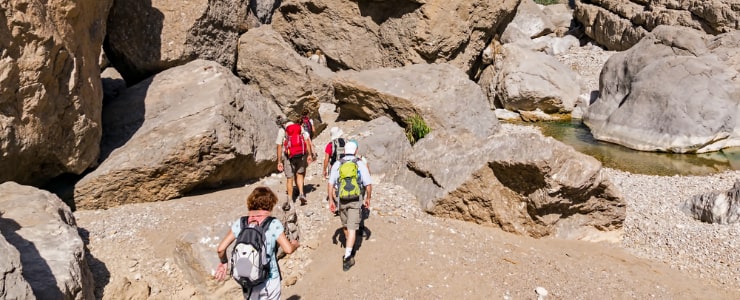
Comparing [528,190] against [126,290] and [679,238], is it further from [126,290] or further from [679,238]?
[126,290]

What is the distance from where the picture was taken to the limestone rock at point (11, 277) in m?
4.25

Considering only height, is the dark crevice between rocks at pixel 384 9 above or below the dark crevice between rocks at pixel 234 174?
above

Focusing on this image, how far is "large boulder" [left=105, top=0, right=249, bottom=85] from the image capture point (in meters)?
12.0

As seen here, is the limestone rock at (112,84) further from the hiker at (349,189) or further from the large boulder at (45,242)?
the hiker at (349,189)

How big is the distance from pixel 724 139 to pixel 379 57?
37.9 feet

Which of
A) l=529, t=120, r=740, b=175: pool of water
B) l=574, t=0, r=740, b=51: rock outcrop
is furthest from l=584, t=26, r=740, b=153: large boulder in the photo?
l=574, t=0, r=740, b=51: rock outcrop

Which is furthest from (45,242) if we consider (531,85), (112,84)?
(531,85)

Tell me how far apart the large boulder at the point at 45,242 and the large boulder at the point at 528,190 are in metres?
5.99

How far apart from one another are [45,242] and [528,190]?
24.3 ft

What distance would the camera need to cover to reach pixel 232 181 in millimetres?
11156

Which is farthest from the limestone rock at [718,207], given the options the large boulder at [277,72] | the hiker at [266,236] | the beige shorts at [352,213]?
the large boulder at [277,72]

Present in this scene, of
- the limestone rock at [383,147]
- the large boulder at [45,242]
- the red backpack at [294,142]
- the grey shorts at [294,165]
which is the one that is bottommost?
the limestone rock at [383,147]

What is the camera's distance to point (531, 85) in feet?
67.7

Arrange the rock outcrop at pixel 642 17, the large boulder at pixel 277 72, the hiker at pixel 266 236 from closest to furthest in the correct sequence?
the hiker at pixel 266 236 → the large boulder at pixel 277 72 → the rock outcrop at pixel 642 17
